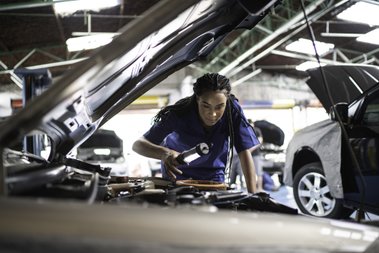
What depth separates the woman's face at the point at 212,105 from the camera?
6.76 ft

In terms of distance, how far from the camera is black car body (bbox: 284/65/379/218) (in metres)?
3.01

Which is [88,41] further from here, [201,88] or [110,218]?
[110,218]

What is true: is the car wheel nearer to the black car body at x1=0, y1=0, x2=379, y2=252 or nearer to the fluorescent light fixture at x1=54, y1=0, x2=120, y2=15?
the black car body at x1=0, y1=0, x2=379, y2=252

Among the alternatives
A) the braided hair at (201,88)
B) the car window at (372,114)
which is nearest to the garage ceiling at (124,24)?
the car window at (372,114)

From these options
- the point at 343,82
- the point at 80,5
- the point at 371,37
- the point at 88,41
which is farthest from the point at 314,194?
the point at 371,37

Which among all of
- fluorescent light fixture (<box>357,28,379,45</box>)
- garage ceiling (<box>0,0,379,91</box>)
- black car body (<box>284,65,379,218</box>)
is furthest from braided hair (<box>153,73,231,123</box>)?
fluorescent light fixture (<box>357,28,379,45</box>)

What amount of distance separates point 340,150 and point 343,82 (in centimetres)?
77

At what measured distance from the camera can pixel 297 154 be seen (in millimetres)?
4184

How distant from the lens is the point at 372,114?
311cm

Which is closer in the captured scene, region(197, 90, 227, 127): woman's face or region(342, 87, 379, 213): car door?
region(197, 90, 227, 127): woman's face

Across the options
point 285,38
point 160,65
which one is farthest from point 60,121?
point 285,38

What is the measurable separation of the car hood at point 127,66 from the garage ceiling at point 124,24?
142 inches

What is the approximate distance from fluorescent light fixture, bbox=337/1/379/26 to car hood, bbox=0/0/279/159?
16.7ft

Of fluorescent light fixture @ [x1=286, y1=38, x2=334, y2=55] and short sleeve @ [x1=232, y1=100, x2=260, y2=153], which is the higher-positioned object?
fluorescent light fixture @ [x1=286, y1=38, x2=334, y2=55]
